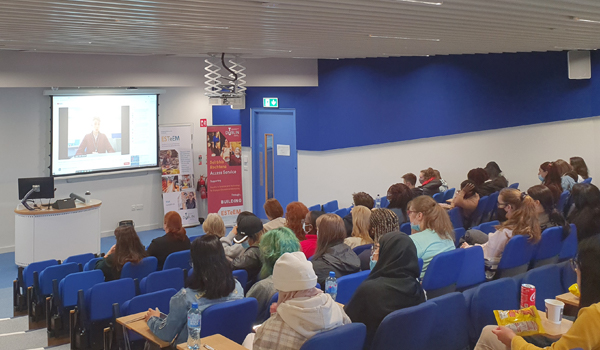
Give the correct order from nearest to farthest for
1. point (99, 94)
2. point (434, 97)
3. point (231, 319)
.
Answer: point (231, 319) → point (434, 97) → point (99, 94)

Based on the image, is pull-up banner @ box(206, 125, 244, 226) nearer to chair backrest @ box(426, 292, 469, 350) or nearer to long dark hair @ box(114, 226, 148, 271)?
long dark hair @ box(114, 226, 148, 271)

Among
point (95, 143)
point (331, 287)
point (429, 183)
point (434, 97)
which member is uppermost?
point (434, 97)

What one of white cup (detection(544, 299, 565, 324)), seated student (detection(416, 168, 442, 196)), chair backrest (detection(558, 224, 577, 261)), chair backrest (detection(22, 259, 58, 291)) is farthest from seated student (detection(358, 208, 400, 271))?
chair backrest (detection(22, 259, 58, 291))

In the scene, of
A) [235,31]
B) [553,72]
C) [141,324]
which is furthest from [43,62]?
[553,72]

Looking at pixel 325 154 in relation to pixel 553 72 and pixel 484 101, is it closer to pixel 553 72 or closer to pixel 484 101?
pixel 484 101

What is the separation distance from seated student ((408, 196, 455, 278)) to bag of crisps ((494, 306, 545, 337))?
4.63ft

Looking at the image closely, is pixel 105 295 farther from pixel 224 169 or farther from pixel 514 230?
pixel 224 169

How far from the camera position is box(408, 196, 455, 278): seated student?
14.8 feet

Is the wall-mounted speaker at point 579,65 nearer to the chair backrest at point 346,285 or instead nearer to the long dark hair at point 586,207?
the long dark hair at point 586,207

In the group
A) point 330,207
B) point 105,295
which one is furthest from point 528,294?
point 330,207

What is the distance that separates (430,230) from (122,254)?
9.55ft

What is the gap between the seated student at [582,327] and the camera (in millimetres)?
2496

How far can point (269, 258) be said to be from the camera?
13.5ft

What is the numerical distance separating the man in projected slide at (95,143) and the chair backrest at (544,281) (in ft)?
29.0
